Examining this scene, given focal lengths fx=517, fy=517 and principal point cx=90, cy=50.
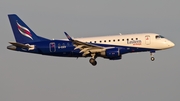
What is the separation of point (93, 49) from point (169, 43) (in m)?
10.9

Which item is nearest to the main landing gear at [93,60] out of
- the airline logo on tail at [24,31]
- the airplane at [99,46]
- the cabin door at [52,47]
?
the airplane at [99,46]

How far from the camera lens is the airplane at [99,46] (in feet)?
238

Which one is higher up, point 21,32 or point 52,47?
point 21,32

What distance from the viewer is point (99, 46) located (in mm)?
73188

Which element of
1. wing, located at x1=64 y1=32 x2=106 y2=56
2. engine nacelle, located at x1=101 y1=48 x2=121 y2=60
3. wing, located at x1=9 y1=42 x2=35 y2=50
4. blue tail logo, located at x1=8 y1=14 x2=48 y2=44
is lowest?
engine nacelle, located at x1=101 y1=48 x2=121 y2=60

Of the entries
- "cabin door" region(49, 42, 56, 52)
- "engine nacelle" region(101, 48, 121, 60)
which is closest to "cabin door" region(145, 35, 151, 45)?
"engine nacelle" region(101, 48, 121, 60)

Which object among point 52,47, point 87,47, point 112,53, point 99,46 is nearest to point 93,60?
point 99,46

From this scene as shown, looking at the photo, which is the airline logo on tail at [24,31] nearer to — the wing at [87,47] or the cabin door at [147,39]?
the wing at [87,47]

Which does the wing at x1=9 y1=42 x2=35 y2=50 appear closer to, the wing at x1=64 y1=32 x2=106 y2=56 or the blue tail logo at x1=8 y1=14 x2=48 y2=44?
the blue tail logo at x1=8 y1=14 x2=48 y2=44

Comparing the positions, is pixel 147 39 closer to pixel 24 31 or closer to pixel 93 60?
pixel 93 60

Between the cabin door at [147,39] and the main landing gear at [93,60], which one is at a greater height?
the cabin door at [147,39]

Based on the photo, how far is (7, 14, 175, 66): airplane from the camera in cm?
7256

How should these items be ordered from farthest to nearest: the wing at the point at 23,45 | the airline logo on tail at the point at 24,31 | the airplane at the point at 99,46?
the airline logo on tail at the point at 24,31
the wing at the point at 23,45
the airplane at the point at 99,46

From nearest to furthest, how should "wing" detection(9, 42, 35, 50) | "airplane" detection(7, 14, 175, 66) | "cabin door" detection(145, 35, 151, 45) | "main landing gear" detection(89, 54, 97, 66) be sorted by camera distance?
"airplane" detection(7, 14, 175, 66) < "cabin door" detection(145, 35, 151, 45) < "wing" detection(9, 42, 35, 50) < "main landing gear" detection(89, 54, 97, 66)
